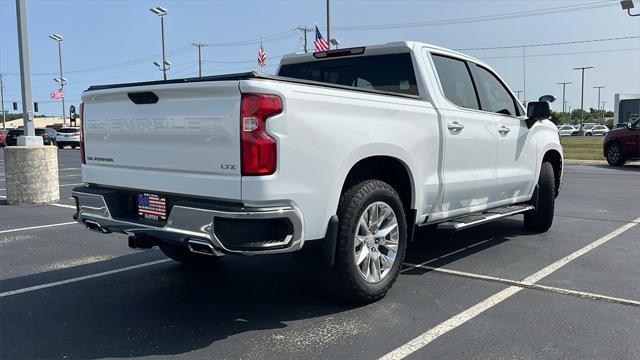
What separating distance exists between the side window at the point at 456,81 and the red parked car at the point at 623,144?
15.9 meters

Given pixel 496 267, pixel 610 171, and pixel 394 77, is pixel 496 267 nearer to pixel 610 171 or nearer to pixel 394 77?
pixel 394 77

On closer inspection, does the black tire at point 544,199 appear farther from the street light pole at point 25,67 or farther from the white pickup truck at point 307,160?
the street light pole at point 25,67

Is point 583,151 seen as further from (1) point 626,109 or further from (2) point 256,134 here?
(2) point 256,134

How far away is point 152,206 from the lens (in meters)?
4.05

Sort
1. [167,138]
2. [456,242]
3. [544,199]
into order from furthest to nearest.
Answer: [544,199] < [456,242] < [167,138]

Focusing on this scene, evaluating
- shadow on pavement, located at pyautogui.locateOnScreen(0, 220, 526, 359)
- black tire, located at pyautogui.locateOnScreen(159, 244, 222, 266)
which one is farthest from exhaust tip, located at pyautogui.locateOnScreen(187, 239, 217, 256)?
black tire, located at pyautogui.locateOnScreen(159, 244, 222, 266)

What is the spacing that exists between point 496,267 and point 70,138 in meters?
39.2

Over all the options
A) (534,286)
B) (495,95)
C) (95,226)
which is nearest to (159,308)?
Answer: (95,226)

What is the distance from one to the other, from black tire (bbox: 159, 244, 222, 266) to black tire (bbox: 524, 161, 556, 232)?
158 inches

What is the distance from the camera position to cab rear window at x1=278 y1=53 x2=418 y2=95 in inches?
207

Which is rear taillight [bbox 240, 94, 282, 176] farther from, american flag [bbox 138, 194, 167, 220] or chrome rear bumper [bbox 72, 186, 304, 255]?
american flag [bbox 138, 194, 167, 220]

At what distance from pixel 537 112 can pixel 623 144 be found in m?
15.0

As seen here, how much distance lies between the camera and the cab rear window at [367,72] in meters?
5.25

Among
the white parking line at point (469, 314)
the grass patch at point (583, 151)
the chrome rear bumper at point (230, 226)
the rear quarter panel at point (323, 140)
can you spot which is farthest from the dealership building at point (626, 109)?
the chrome rear bumper at point (230, 226)
